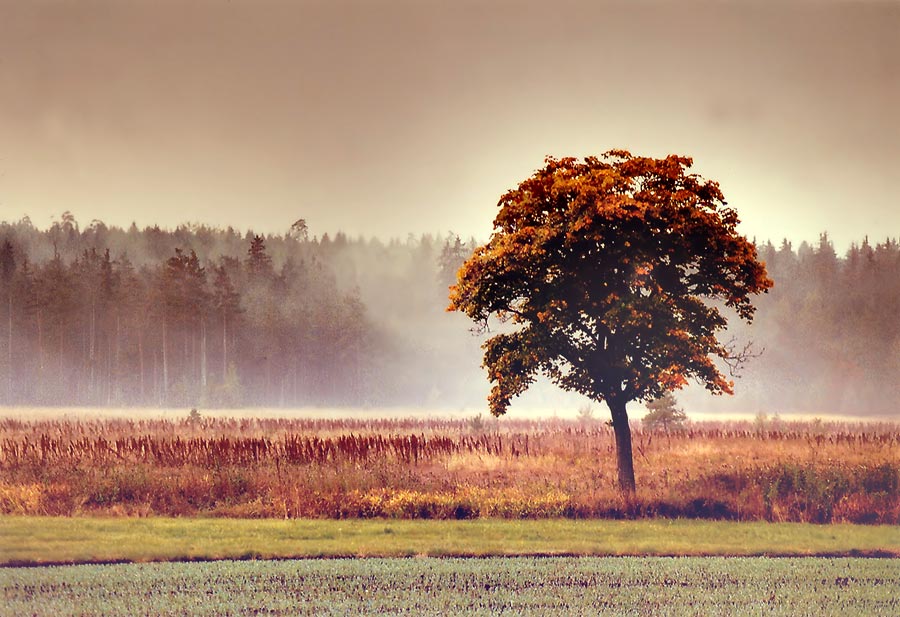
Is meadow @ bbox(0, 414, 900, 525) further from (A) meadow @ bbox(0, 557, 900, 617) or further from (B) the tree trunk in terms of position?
(A) meadow @ bbox(0, 557, 900, 617)

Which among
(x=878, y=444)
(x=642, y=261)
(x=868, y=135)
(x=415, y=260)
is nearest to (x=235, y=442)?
(x=415, y=260)

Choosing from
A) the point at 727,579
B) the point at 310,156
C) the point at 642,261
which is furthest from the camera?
the point at 310,156

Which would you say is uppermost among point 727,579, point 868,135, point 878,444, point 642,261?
point 868,135

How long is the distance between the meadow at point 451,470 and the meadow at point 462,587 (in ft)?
6.13

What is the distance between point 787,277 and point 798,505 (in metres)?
3.41

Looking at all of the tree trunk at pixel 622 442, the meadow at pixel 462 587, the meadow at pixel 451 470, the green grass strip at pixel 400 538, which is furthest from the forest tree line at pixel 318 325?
the meadow at pixel 462 587

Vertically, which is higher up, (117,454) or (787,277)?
→ (787,277)

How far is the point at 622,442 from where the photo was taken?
14289 millimetres

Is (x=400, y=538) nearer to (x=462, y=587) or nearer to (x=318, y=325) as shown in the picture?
(x=462, y=587)

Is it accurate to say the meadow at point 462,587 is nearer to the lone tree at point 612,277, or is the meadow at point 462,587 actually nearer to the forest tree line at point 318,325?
the lone tree at point 612,277

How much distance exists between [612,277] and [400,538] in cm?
478

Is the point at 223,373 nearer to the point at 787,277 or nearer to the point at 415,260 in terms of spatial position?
the point at 415,260

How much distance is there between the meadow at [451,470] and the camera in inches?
536

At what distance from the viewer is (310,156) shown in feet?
47.9
